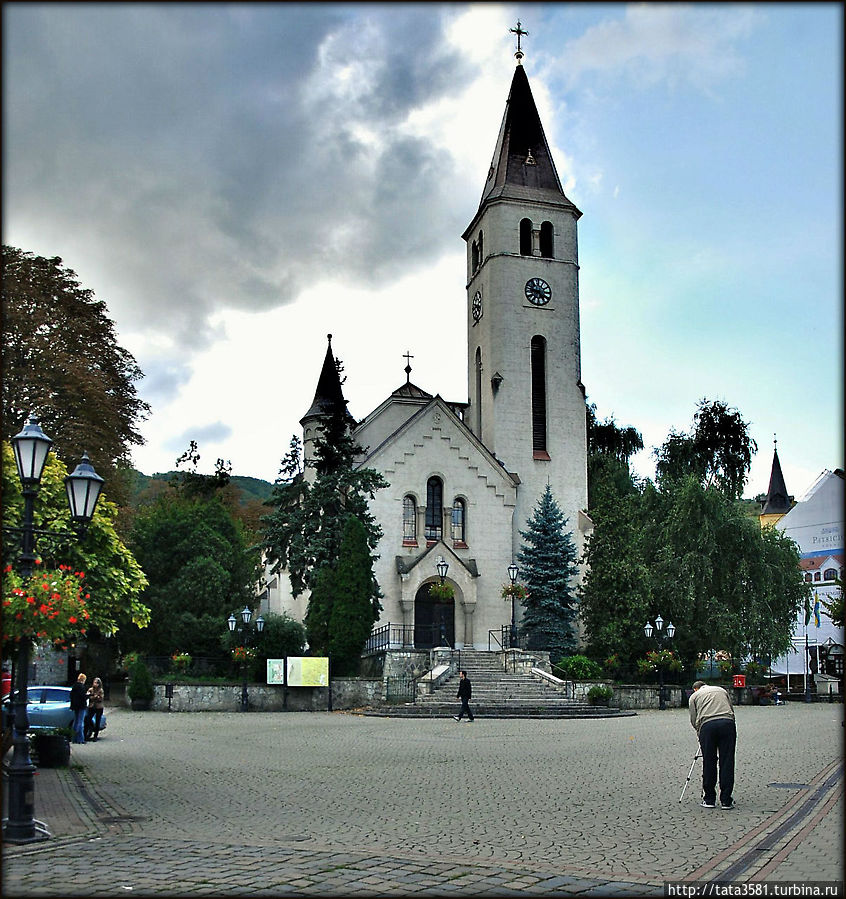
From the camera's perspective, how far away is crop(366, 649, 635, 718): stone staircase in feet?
103

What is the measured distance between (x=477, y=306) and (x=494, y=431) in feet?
25.8

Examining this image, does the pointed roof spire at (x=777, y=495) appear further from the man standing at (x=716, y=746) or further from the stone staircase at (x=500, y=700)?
the man standing at (x=716, y=746)

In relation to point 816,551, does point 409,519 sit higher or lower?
higher

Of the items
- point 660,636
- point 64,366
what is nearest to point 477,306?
point 660,636

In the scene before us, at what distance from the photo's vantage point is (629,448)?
224 ft

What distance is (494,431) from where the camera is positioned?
47.3m

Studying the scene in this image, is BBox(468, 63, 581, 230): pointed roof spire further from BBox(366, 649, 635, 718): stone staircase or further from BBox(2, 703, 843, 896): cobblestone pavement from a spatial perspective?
BBox(2, 703, 843, 896): cobblestone pavement

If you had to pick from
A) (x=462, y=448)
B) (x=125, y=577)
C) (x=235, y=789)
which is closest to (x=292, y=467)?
(x=462, y=448)

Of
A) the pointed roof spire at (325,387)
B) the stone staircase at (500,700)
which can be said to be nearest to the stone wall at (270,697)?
the stone staircase at (500,700)

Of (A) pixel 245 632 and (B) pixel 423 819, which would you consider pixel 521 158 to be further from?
(B) pixel 423 819

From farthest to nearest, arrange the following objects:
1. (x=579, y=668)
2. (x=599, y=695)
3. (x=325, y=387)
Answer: (x=325, y=387)
(x=579, y=668)
(x=599, y=695)

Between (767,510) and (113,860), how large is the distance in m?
81.2

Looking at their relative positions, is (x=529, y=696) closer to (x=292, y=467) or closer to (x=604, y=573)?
(x=604, y=573)

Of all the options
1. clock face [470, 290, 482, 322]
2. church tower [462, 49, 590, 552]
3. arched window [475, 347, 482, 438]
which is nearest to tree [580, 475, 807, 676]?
church tower [462, 49, 590, 552]
